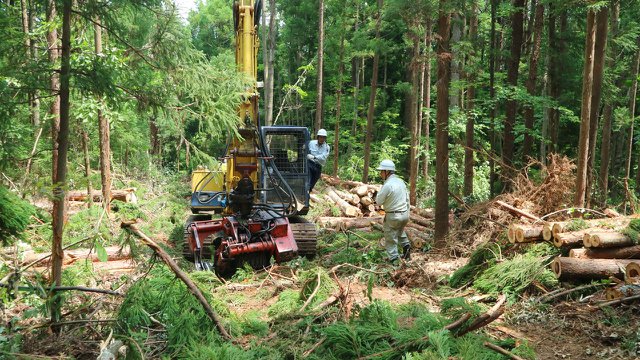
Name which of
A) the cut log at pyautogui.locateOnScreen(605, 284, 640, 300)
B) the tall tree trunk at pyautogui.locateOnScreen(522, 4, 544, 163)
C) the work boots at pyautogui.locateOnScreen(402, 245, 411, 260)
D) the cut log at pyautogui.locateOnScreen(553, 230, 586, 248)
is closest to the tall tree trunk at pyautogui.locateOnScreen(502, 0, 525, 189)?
the tall tree trunk at pyautogui.locateOnScreen(522, 4, 544, 163)

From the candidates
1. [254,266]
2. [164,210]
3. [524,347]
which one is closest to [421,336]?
[524,347]

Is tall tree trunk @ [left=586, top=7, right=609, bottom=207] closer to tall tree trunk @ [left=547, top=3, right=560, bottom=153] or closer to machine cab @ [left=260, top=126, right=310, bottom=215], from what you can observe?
tall tree trunk @ [left=547, top=3, right=560, bottom=153]

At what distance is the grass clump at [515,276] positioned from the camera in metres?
7.06

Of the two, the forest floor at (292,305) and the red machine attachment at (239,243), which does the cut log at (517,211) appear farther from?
the red machine attachment at (239,243)

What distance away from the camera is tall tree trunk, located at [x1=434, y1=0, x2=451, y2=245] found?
30.0 feet

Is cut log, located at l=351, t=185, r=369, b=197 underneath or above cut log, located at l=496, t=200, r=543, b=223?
underneath

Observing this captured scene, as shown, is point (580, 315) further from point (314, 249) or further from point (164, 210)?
point (164, 210)

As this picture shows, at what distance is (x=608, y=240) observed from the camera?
705cm

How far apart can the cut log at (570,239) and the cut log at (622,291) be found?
114 cm

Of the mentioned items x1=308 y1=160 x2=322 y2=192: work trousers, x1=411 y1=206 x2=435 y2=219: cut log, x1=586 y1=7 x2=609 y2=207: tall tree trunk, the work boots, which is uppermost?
x1=586 y1=7 x2=609 y2=207: tall tree trunk

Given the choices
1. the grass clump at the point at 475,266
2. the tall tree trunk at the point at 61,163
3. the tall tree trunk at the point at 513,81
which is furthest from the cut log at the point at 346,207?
the tall tree trunk at the point at 61,163

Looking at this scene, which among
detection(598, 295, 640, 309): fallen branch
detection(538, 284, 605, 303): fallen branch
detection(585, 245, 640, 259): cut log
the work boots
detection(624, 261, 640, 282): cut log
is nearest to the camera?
detection(598, 295, 640, 309): fallen branch

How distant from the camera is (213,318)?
17.8 ft

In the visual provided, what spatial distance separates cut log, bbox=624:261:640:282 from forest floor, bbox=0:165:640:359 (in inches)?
16.3
